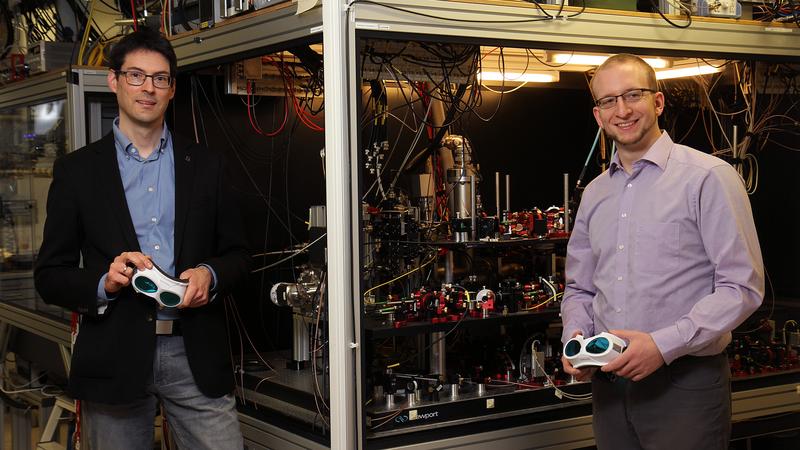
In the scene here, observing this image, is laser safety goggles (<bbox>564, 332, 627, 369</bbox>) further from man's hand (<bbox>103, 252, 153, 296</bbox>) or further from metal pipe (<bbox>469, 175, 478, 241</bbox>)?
man's hand (<bbox>103, 252, 153, 296</bbox>)

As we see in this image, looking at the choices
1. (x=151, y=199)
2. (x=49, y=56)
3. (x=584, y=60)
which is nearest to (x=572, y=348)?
(x=151, y=199)

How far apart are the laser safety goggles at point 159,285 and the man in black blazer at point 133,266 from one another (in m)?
0.05

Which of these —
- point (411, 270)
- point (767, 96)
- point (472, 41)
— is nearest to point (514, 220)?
point (411, 270)

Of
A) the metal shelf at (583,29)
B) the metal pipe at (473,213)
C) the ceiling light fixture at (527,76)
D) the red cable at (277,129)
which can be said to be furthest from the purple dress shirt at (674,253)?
the red cable at (277,129)

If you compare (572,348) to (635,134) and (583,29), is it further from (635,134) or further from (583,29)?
(583,29)

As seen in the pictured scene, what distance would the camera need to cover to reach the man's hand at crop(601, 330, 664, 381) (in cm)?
231

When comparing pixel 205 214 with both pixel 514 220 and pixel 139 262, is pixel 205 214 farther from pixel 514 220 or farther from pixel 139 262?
pixel 514 220

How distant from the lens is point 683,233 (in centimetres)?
245

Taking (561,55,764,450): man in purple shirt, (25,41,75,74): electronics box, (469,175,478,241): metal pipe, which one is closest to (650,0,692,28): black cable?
(561,55,764,450): man in purple shirt

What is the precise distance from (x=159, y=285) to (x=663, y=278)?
131 centimetres

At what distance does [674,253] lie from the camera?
8.07 feet

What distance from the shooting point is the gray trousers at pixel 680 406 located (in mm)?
2424

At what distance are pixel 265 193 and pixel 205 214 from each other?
1112mm

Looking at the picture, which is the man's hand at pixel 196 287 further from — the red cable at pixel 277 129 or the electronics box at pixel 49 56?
the electronics box at pixel 49 56
